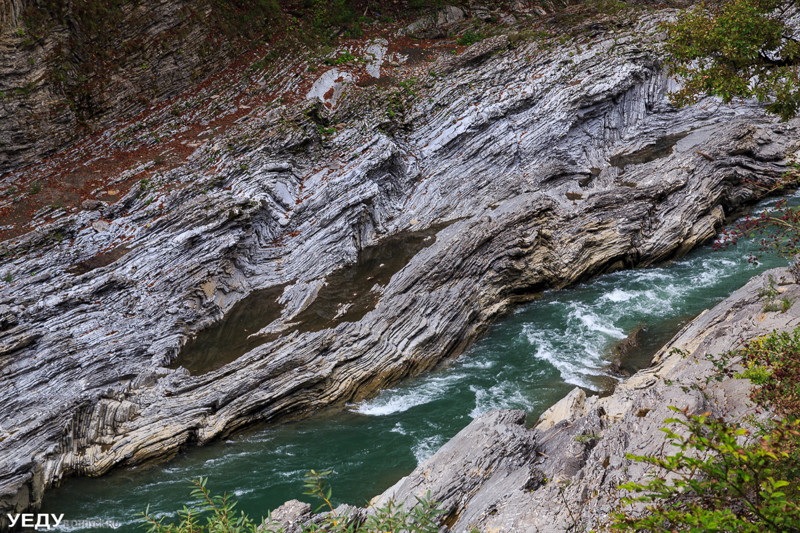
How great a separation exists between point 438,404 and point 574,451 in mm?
5810

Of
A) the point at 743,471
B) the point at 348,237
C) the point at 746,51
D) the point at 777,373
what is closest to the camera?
the point at 743,471

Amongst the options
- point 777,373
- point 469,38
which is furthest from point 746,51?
point 469,38

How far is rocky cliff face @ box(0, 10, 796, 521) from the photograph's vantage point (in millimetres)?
13305

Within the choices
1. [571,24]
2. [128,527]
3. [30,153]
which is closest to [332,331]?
[128,527]

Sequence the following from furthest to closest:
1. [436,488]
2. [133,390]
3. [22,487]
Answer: [133,390], [22,487], [436,488]

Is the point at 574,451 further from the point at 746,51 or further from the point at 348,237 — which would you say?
the point at 348,237

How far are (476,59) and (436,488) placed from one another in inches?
959

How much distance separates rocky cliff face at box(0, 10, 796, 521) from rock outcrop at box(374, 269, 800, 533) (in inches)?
31.0

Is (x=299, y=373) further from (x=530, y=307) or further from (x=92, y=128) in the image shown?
(x=92, y=128)

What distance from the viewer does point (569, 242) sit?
19250 millimetres

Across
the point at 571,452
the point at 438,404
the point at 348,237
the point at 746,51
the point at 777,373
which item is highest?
the point at 746,51

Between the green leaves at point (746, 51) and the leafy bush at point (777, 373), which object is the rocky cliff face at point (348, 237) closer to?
the leafy bush at point (777, 373)

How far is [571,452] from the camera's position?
8172 millimetres


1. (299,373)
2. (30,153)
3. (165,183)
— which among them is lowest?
(299,373)
